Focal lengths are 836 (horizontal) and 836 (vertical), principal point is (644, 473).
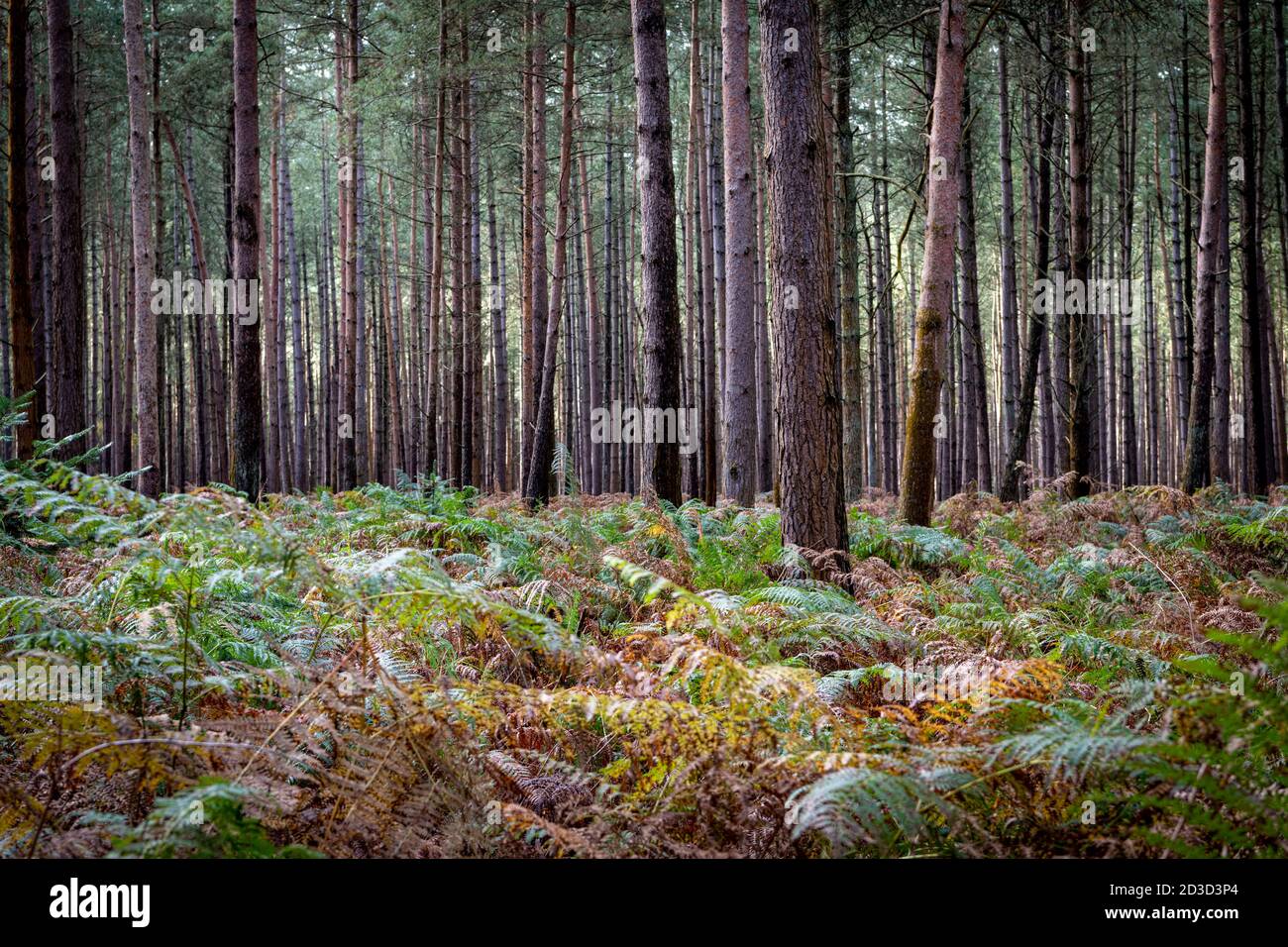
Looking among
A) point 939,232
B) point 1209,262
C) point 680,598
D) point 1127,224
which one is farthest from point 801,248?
point 1127,224

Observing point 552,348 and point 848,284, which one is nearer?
point 552,348

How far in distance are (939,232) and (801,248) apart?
271 cm

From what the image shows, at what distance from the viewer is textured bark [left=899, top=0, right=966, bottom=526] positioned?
23.1ft

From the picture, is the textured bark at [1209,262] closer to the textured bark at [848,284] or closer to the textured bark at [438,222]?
the textured bark at [848,284]

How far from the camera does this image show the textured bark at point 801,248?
5.14 m

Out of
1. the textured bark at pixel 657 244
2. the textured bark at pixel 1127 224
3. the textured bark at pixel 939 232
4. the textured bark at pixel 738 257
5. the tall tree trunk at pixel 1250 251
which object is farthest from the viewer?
the textured bark at pixel 1127 224

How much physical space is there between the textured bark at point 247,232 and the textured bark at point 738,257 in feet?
14.6

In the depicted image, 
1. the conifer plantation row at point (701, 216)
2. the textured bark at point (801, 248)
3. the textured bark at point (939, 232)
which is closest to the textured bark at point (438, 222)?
the conifer plantation row at point (701, 216)

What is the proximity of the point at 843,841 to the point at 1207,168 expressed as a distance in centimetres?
1243

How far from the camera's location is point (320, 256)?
3234 centimetres

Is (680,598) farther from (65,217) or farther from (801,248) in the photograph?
(65,217)

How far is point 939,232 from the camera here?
7.22 meters
